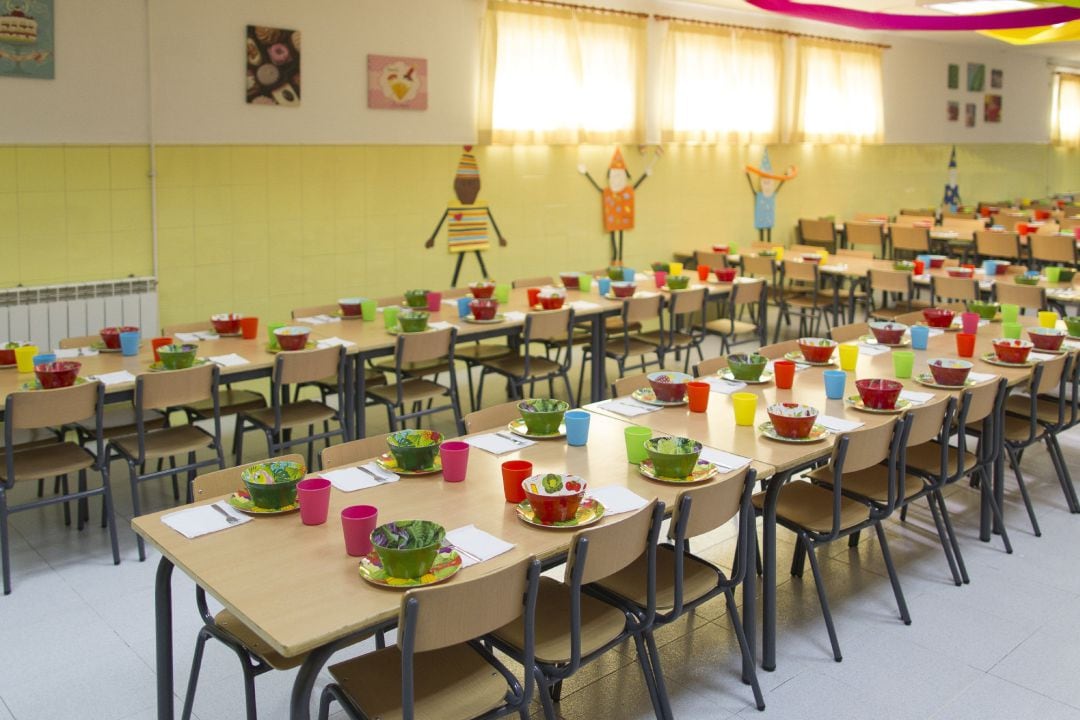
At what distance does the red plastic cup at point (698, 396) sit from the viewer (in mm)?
3670

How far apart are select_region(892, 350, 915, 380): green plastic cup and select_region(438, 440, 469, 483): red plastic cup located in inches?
82.8

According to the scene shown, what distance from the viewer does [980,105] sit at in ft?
43.6

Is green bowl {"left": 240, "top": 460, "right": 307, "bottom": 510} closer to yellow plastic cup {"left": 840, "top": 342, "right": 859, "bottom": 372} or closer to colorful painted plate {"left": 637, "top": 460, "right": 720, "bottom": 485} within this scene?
colorful painted plate {"left": 637, "top": 460, "right": 720, "bottom": 485}

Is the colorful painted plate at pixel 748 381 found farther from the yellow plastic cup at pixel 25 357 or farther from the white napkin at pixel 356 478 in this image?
the yellow plastic cup at pixel 25 357

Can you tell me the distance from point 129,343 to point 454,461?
236cm

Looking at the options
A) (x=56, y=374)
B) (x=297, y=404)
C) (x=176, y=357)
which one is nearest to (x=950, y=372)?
(x=297, y=404)

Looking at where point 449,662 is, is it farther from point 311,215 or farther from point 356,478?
point 311,215

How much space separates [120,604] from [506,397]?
133 inches

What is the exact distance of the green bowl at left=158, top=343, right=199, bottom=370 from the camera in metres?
4.34

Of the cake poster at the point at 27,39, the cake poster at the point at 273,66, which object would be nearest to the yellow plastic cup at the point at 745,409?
the cake poster at the point at 273,66

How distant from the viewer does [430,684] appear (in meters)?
2.44

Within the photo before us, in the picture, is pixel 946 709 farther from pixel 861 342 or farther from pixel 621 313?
pixel 621 313

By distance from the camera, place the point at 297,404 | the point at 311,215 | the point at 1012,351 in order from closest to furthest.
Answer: the point at 1012,351 < the point at 297,404 < the point at 311,215

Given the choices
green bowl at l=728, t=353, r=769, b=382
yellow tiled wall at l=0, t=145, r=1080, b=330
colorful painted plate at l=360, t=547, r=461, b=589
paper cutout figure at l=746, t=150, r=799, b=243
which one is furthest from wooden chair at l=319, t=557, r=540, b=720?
paper cutout figure at l=746, t=150, r=799, b=243
